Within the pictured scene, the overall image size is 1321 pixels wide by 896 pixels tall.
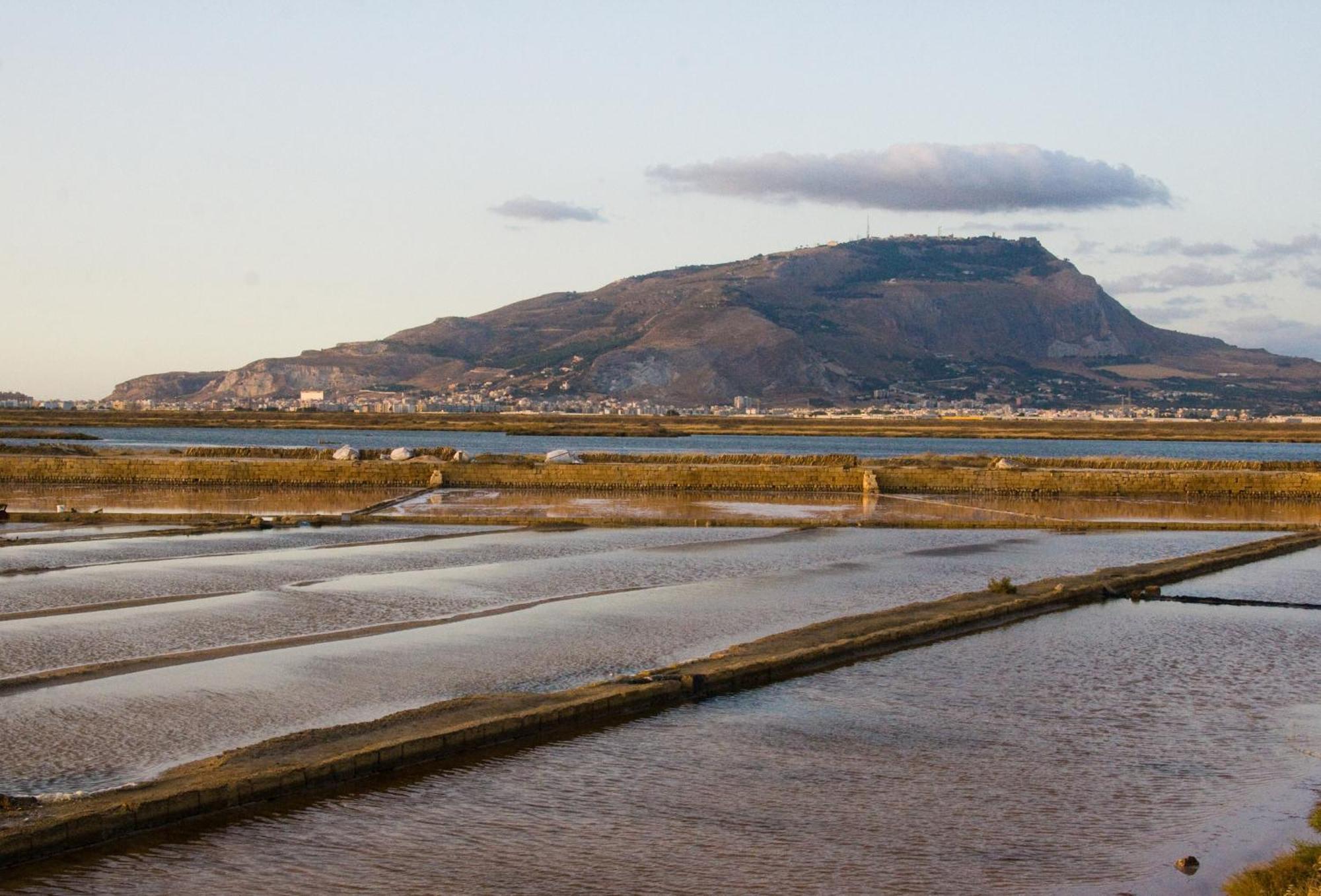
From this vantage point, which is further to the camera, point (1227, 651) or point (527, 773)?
point (1227, 651)

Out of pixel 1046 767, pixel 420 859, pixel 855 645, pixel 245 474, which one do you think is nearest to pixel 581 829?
pixel 420 859

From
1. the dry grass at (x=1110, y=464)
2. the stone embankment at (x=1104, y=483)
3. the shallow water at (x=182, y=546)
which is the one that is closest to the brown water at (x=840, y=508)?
the stone embankment at (x=1104, y=483)

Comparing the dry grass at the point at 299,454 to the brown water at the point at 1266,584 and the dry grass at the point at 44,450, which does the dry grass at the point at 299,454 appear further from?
the brown water at the point at 1266,584

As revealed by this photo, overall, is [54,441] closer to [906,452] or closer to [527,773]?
[906,452]

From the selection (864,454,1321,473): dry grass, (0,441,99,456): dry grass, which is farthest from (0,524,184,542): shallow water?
(864,454,1321,473): dry grass

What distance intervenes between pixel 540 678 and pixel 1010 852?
7.20 metres

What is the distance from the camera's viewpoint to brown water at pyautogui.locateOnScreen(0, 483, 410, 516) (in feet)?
140

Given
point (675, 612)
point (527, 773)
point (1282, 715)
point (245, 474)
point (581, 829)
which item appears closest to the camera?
point (581, 829)

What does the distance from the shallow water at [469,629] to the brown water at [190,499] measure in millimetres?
12217

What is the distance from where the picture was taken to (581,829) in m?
10.5

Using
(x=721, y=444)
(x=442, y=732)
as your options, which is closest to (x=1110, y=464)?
(x=721, y=444)

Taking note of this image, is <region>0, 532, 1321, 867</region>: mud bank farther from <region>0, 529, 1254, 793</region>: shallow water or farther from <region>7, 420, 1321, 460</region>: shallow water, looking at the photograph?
<region>7, 420, 1321, 460</region>: shallow water

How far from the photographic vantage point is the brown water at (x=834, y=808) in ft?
31.2

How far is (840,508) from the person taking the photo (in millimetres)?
46781
